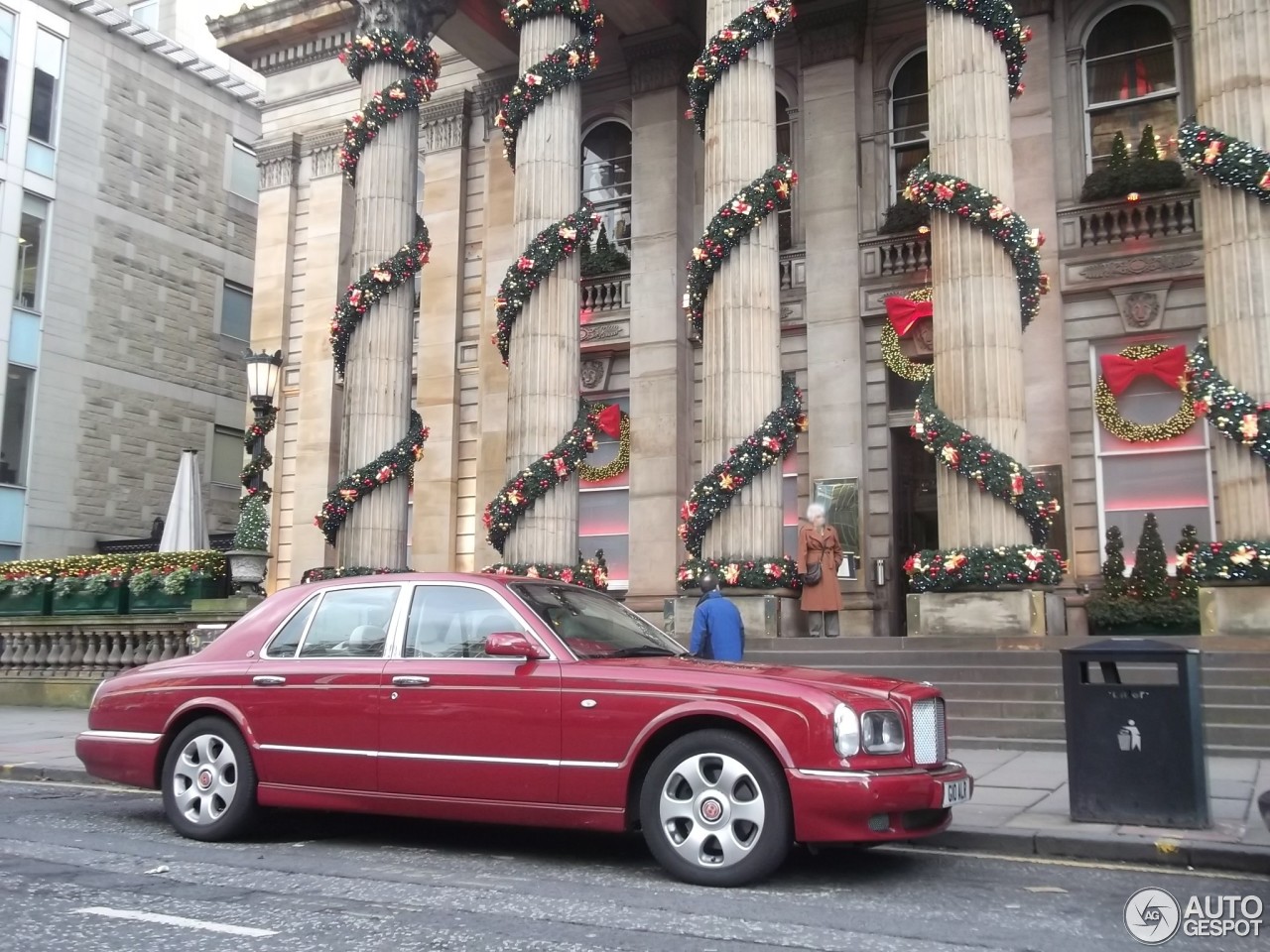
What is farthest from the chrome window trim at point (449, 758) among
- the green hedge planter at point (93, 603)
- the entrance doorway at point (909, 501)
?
Result: the entrance doorway at point (909, 501)

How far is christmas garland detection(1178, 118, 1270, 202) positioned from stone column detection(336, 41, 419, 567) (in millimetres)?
11548

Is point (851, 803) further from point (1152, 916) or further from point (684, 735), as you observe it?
point (1152, 916)

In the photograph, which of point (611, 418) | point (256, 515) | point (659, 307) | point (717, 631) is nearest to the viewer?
point (717, 631)

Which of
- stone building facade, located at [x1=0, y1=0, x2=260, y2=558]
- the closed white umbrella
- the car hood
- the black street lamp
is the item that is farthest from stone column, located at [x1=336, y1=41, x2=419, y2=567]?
stone building facade, located at [x1=0, y1=0, x2=260, y2=558]

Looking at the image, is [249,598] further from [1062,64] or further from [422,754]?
[1062,64]

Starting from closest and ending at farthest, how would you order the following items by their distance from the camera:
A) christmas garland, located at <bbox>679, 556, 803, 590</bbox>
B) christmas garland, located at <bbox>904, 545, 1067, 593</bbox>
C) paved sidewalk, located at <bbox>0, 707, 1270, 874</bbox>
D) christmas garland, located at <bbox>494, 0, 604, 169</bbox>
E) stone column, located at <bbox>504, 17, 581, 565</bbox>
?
paved sidewalk, located at <bbox>0, 707, 1270, 874</bbox> → christmas garland, located at <bbox>904, 545, 1067, 593</bbox> → christmas garland, located at <bbox>679, 556, 803, 590</bbox> → stone column, located at <bbox>504, 17, 581, 565</bbox> → christmas garland, located at <bbox>494, 0, 604, 169</bbox>

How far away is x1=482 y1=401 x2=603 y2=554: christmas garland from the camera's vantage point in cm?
1647

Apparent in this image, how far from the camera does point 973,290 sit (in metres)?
14.3

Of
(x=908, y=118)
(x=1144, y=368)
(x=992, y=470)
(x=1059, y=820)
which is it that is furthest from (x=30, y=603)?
(x=1144, y=368)

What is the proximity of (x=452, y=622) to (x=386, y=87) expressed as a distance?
14.3 m

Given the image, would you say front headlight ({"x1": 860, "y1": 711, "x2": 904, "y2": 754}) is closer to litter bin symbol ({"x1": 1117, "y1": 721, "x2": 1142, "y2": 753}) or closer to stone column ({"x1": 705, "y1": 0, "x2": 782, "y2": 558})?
litter bin symbol ({"x1": 1117, "y1": 721, "x2": 1142, "y2": 753})

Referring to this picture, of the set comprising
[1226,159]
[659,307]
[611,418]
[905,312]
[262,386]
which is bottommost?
[262,386]

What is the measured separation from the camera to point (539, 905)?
213 inches

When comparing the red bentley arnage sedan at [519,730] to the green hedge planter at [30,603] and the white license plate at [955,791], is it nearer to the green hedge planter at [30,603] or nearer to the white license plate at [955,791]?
the white license plate at [955,791]
